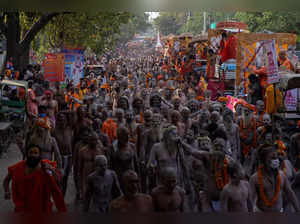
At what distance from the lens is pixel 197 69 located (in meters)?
29.4

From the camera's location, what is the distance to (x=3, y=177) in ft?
34.5

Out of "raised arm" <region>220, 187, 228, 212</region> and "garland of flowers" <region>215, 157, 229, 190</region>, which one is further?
"garland of flowers" <region>215, 157, 229, 190</region>

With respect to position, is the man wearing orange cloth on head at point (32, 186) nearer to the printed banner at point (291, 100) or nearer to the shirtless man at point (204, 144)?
the shirtless man at point (204, 144)

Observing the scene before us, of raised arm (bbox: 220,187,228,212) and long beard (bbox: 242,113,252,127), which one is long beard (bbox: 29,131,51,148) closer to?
raised arm (bbox: 220,187,228,212)

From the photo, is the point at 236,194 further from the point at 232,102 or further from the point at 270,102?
the point at 232,102

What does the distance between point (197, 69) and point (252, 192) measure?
24.1 metres

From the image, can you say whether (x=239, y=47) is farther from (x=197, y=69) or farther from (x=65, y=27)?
(x=65, y=27)

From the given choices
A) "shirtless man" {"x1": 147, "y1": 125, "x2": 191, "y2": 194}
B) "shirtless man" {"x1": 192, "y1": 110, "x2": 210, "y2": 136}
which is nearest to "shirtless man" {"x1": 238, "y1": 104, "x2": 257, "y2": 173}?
"shirtless man" {"x1": 192, "y1": 110, "x2": 210, "y2": 136}

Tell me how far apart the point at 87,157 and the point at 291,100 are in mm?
7227

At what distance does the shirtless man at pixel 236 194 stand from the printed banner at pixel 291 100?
25.0 ft

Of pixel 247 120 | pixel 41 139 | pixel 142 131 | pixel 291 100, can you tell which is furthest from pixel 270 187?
pixel 291 100

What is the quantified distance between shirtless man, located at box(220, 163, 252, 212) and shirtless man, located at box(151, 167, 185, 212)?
1.75 feet

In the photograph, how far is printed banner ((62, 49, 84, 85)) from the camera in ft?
76.2
